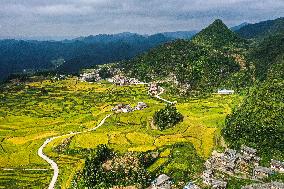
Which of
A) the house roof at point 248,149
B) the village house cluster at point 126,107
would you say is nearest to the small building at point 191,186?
the house roof at point 248,149

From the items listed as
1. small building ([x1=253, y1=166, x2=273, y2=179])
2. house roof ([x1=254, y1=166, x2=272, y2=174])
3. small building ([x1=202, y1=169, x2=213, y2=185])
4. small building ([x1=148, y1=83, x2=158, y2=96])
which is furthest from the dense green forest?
small building ([x1=148, y1=83, x2=158, y2=96])

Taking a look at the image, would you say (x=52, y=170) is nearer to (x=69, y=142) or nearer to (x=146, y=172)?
(x=69, y=142)

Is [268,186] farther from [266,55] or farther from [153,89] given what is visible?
[266,55]

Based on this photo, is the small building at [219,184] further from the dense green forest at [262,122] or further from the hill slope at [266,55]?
the hill slope at [266,55]

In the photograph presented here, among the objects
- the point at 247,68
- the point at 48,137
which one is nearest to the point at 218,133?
the point at 48,137

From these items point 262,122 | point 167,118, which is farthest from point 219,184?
point 167,118

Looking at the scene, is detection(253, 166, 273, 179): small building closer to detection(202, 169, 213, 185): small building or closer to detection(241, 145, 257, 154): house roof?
detection(241, 145, 257, 154): house roof
